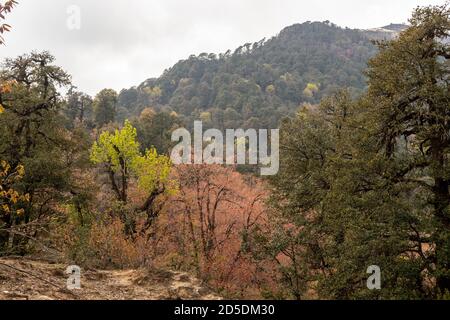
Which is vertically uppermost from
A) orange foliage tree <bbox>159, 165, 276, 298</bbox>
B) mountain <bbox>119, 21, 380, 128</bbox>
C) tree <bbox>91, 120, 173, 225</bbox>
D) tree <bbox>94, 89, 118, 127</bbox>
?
mountain <bbox>119, 21, 380, 128</bbox>

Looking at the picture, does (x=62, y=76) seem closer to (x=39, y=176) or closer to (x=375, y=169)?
(x=39, y=176)

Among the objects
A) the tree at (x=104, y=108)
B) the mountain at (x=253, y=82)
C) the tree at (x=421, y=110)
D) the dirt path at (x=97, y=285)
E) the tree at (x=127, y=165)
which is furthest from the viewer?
the mountain at (x=253, y=82)

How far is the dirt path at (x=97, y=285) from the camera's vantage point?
873 centimetres

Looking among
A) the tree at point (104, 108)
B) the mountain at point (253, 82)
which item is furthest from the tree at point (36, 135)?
the mountain at point (253, 82)

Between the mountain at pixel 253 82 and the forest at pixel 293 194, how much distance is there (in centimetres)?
7682

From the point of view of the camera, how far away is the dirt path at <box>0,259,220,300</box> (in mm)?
8734

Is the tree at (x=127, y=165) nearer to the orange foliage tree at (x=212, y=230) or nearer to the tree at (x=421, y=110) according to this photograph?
the orange foliage tree at (x=212, y=230)

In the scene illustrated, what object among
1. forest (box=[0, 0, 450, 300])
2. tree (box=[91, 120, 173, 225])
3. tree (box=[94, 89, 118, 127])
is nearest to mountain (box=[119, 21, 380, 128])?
tree (box=[94, 89, 118, 127])

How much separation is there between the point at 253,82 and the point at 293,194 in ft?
415

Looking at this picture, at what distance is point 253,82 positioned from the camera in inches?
5605

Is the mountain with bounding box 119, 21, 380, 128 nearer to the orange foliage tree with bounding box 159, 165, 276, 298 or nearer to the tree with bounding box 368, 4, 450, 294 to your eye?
the orange foliage tree with bounding box 159, 165, 276, 298

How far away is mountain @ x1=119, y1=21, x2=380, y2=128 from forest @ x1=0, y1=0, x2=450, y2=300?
76.8 metres

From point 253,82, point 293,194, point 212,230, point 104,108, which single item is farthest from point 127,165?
point 253,82
